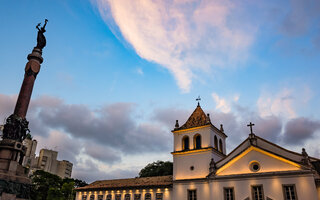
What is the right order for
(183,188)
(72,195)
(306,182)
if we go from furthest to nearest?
(72,195), (183,188), (306,182)

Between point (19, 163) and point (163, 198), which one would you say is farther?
point (163, 198)

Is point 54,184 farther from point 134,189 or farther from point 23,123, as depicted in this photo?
point 23,123

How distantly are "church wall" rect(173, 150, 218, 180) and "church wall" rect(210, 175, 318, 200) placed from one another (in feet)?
7.31

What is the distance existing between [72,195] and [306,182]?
40243mm

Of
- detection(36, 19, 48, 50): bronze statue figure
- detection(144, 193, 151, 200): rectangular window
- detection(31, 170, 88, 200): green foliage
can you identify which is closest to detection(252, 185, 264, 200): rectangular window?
detection(144, 193, 151, 200): rectangular window

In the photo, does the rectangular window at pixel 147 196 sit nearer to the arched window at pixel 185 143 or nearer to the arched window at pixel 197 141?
the arched window at pixel 185 143

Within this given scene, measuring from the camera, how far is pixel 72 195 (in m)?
47.4

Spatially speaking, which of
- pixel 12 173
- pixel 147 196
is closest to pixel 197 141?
pixel 147 196

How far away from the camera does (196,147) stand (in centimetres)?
2930

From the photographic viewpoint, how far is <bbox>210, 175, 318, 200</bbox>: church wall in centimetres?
2130

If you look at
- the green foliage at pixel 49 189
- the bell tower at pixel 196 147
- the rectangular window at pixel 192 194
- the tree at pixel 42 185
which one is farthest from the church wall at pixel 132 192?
the tree at pixel 42 185

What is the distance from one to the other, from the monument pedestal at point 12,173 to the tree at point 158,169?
3783 centimetres

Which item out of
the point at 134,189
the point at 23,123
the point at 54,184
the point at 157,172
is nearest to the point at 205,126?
the point at 134,189

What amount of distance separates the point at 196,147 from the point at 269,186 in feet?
29.1
